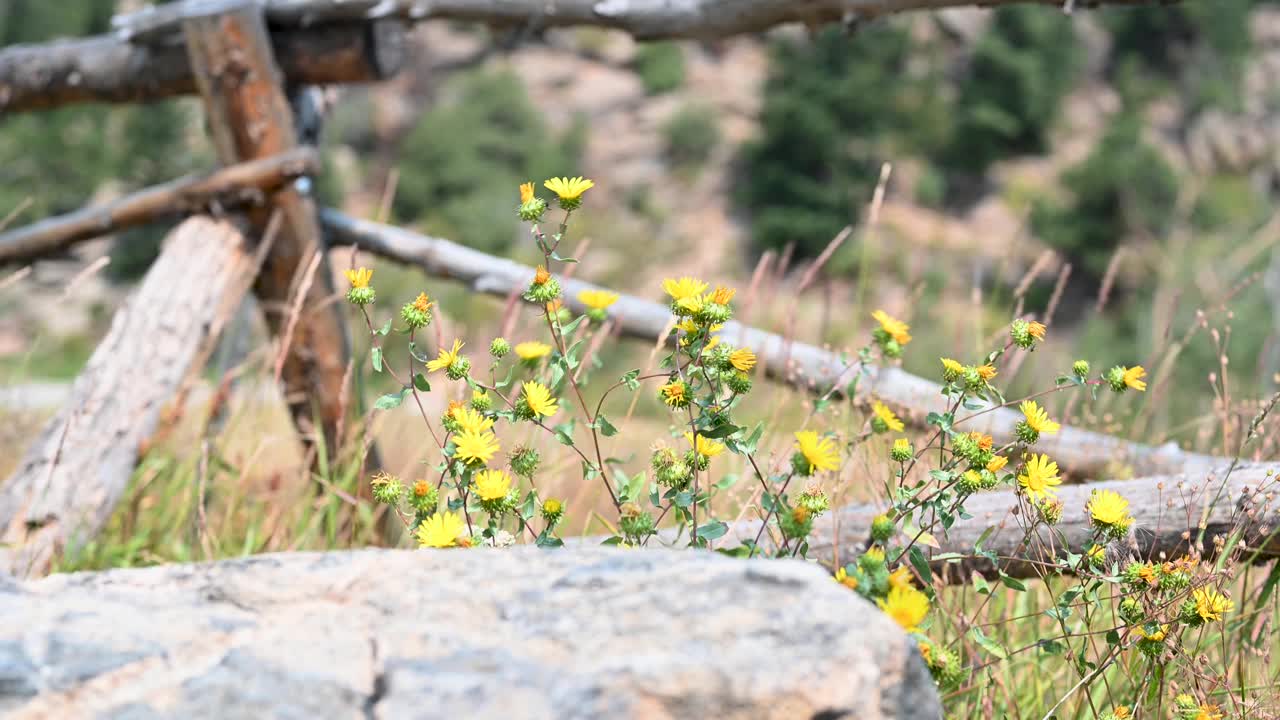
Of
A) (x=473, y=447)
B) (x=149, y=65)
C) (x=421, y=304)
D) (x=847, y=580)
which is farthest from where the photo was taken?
(x=149, y=65)

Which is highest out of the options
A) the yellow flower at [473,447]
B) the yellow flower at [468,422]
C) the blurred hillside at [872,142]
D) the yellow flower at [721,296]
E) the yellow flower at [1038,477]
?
the yellow flower at [721,296]

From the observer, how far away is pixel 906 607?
101cm

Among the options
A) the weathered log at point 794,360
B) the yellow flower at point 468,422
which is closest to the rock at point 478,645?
the yellow flower at point 468,422

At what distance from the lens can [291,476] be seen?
122 inches

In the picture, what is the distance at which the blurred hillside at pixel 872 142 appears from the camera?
28.8m

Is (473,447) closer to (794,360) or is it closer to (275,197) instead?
(794,360)

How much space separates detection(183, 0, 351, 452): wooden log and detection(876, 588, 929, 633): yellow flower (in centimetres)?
198

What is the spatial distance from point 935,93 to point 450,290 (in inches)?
702

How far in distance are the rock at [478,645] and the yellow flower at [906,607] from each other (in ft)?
0.20

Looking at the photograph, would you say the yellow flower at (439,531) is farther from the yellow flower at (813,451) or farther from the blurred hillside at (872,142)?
the blurred hillside at (872,142)

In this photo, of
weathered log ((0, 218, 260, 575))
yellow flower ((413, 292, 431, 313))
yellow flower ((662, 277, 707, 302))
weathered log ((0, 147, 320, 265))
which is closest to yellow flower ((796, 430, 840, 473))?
yellow flower ((662, 277, 707, 302))

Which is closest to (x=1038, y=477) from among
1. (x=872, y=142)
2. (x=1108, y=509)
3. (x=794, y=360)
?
(x=1108, y=509)

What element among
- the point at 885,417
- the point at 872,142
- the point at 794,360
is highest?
the point at 885,417

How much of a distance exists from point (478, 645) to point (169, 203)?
2.49m
